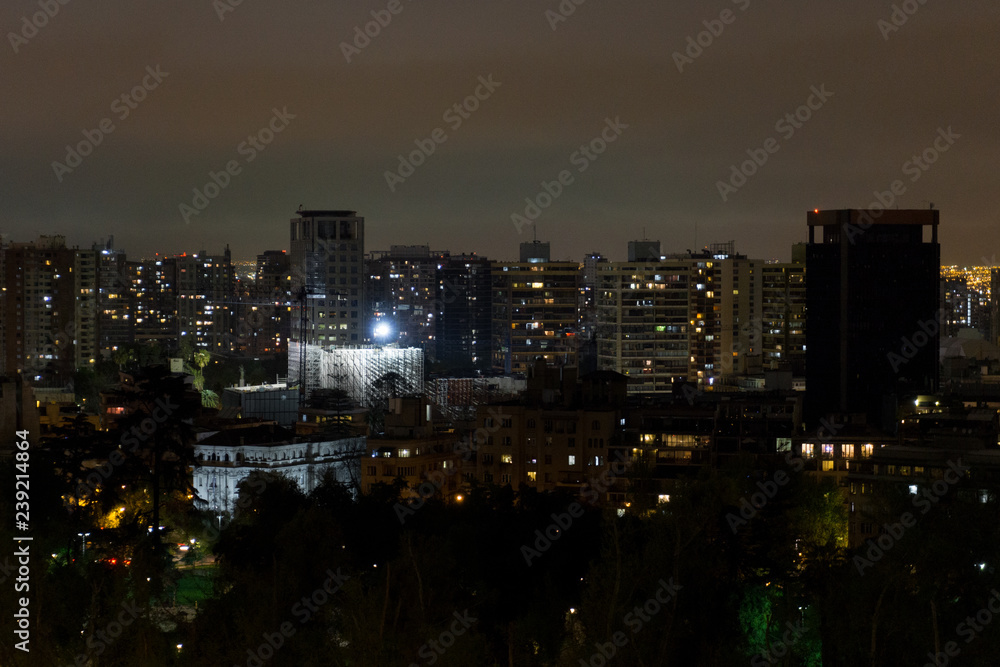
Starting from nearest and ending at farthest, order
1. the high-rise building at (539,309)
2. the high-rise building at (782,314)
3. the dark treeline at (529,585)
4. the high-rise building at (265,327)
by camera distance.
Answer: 1. the dark treeline at (529,585)
2. the high-rise building at (782,314)
3. the high-rise building at (539,309)
4. the high-rise building at (265,327)

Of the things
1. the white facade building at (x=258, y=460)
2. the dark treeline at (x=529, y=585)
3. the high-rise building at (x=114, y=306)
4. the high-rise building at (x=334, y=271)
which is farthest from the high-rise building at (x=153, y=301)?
the dark treeline at (x=529, y=585)

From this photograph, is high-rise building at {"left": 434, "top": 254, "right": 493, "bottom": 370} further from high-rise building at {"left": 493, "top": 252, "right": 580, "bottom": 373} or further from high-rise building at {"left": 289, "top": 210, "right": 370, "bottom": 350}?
high-rise building at {"left": 289, "top": 210, "right": 370, "bottom": 350}

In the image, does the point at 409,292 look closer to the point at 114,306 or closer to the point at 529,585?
the point at 114,306

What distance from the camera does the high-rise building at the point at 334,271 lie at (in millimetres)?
59219

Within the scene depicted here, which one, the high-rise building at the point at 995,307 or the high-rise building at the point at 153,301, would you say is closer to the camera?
the high-rise building at the point at 995,307

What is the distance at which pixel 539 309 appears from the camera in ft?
228

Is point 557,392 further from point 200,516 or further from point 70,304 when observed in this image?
point 70,304

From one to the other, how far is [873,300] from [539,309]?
25819 mm

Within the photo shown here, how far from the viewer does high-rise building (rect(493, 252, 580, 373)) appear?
68.6 metres

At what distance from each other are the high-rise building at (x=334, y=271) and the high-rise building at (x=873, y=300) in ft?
68.8

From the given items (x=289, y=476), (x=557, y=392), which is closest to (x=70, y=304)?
(x=289, y=476)

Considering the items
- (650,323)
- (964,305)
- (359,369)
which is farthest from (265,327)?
(964,305)

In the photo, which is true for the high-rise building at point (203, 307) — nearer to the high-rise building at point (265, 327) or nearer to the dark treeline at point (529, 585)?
the high-rise building at point (265, 327)

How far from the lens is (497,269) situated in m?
78.9
